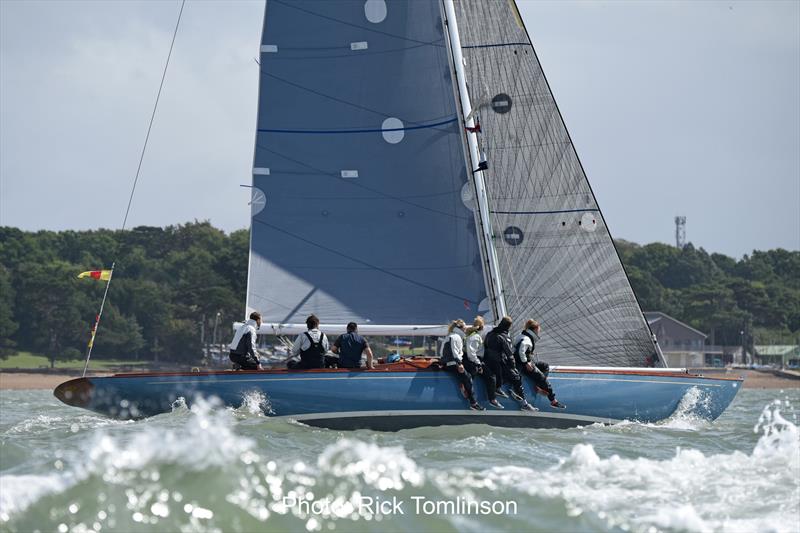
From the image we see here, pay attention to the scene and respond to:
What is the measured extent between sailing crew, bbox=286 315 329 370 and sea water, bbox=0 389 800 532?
3264 mm

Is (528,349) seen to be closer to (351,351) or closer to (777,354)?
(351,351)

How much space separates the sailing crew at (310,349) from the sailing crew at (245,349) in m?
0.47

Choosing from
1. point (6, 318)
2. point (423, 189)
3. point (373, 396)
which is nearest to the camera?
point (373, 396)

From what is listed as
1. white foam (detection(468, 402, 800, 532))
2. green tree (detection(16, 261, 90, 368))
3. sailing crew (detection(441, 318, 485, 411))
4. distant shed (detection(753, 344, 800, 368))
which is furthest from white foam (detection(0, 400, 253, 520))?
distant shed (detection(753, 344, 800, 368))

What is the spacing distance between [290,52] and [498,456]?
8.62m

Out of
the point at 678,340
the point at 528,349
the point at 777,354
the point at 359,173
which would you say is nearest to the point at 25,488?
the point at 528,349

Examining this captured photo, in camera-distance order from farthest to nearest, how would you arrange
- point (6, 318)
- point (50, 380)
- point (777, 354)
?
point (777, 354), point (6, 318), point (50, 380)

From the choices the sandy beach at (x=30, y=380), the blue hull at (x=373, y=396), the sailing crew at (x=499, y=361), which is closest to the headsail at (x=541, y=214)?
the blue hull at (x=373, y=396)

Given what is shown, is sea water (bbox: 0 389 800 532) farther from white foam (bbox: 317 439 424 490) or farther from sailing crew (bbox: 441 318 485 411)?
sailing crew (bbox: 441 318 485 411)

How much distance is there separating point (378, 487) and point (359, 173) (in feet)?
28.8

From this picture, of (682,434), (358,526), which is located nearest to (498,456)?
(358,526)

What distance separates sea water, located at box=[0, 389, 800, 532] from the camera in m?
7.96

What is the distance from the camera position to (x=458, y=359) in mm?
14109

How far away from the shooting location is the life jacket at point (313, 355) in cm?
1450
